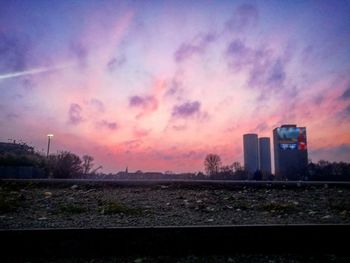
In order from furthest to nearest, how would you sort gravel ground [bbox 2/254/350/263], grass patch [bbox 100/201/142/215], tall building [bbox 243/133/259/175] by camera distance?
tall building [bbox 243/133/259/175]
grass patch [bbox 100/201/142/215]
gravel ground [bbox 2/254/350/263]

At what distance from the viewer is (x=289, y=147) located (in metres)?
87.4

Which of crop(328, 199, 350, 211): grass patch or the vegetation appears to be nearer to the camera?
crop(328, 199, 350, 211): grass patch

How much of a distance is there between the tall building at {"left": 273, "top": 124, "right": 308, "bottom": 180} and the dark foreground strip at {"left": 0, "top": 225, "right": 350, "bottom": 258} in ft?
284

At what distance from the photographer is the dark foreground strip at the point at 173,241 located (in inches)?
150

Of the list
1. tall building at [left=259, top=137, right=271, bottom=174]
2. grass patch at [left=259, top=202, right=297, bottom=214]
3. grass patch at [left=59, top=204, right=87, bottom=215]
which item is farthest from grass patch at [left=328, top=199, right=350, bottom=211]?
tall building at [left=259, top=137, right=271, bottom=174]

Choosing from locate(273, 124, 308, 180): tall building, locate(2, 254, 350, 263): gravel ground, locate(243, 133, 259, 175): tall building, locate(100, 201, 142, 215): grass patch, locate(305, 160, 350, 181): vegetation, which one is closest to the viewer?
locate(2, 254, 350, 263): gravel ground

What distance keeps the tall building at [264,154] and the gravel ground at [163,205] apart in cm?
11032

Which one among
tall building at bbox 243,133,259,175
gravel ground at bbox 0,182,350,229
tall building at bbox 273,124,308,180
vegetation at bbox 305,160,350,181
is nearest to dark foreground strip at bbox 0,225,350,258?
gravel ground at bbox 0,182,350,229

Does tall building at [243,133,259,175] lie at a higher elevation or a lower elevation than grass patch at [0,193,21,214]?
higher

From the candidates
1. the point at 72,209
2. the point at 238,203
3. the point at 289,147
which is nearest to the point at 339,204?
the point at 238,203

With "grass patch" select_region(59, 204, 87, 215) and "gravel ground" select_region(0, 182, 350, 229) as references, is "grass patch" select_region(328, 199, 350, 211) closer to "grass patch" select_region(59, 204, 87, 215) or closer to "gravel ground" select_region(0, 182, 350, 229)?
"gravel ground" select_region(0, 182, 350, 229)

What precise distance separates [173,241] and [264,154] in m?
117

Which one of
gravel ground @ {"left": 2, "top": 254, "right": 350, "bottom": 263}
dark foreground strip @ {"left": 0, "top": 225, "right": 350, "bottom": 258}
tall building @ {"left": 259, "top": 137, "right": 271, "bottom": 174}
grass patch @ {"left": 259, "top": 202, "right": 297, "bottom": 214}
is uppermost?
tall building @ {"left": 259, "top": 137, "right": 271, "bottom": 174}

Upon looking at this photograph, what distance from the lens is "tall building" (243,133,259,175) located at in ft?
357
